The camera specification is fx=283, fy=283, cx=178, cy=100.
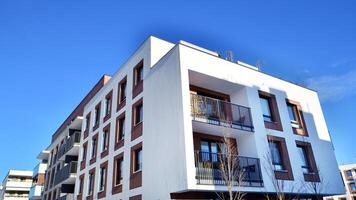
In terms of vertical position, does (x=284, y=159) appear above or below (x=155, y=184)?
above

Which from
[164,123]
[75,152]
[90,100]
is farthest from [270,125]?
[75,152]

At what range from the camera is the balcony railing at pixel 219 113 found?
13.7m

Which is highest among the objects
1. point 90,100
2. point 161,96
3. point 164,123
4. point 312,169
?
point 90,100

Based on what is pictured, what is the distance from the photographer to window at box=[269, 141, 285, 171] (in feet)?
50.6

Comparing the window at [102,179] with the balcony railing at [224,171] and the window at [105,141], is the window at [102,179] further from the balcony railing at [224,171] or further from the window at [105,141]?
the balcony railing at [224,171]

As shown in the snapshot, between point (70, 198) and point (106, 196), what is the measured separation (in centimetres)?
873

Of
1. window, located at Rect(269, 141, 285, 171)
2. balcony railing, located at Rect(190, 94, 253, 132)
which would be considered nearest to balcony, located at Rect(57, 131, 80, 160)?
balcony railing, located at Rect(190, 94, 253, 132)

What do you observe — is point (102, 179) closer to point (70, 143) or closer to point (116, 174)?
point (116, 174)

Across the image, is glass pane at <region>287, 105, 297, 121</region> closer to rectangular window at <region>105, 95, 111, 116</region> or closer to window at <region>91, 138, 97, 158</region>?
rectangular window at <region>105, 95, 111, 116</region>

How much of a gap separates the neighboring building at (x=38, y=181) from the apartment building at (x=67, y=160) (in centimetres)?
36

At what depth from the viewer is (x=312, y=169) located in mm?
17125

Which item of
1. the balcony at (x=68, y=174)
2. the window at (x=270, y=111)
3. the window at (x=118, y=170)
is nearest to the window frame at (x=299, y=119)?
the window at (x=270, y=111)

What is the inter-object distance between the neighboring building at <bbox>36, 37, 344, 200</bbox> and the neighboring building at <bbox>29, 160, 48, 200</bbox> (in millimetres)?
16816

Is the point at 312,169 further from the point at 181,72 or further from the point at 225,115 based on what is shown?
the point at 181,72
